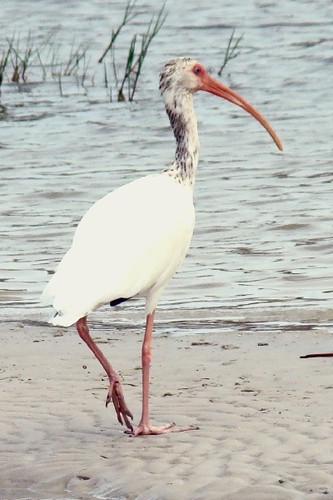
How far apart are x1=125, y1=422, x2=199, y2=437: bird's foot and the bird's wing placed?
2.07ft

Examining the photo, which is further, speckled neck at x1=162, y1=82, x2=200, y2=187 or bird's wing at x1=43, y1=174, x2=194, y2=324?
speckled neck at x1=162, y1=82, x2=200, y2=187

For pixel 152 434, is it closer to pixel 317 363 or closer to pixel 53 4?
pixel 317 363

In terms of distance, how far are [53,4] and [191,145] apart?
19.3 m

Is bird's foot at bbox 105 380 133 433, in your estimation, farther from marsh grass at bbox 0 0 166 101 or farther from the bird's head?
marsh grass at bbox 0 0 166 101

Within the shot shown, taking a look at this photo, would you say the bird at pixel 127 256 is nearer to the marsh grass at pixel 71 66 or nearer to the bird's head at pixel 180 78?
the bird's head at pixel 180 78

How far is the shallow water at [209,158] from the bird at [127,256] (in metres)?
1.97

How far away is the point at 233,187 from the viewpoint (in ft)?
44.0

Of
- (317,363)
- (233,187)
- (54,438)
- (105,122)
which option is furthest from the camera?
(105,122)

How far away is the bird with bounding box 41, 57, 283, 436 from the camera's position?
6.04 meters

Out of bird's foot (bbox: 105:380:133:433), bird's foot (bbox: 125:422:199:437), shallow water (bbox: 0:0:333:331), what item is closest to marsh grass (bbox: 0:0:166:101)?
shallow water (bbox: 0:0:333:331)

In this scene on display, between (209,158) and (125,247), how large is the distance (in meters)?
8.85

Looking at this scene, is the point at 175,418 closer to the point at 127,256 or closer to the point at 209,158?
the point at 127,256

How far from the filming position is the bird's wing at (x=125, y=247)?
6023 millimetres

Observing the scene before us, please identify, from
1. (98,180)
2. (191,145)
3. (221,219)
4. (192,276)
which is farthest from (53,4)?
(191,145)
